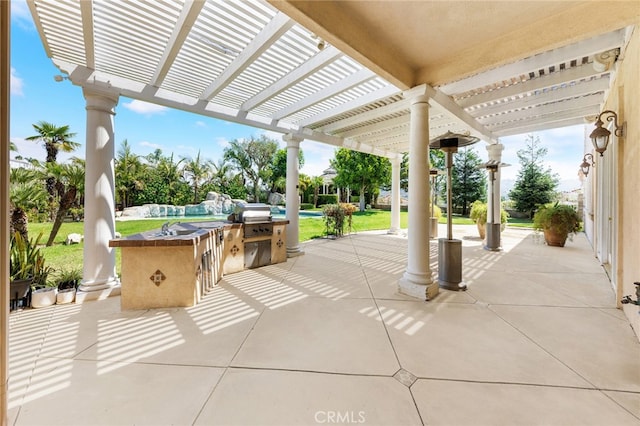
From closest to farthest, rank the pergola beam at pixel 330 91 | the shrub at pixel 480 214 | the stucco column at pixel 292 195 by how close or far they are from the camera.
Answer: the pergola beam at pixel 330 91 < the stucco column at pixel 292 195 < the shrub at pixel 480 214

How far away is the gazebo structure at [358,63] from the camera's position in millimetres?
2127

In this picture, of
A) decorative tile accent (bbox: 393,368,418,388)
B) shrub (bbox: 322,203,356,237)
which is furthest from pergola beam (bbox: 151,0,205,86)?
shrub (bbox: 322,203,356,237)

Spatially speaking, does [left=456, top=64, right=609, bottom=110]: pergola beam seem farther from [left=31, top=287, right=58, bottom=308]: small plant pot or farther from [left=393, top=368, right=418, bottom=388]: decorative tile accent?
[left=31, top=287, right=58, bottom=308]: small plant pot

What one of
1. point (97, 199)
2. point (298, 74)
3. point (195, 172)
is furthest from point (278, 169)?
point (97, 199)

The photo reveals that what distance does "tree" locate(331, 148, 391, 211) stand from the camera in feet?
55.0

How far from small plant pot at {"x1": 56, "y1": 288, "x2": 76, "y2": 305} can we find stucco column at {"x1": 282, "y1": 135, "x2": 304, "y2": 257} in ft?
11.3

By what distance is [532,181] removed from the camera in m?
14.2

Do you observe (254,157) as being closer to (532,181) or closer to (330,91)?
(330,91)

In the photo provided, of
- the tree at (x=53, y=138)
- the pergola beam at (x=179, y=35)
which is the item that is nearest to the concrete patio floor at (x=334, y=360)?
the pergola beam at (x=179, y=35)

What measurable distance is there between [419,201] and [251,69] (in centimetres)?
294

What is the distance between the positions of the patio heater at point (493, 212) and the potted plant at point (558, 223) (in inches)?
59.0

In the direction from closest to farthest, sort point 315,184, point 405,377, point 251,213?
point 405,377
point 251,213
point 315,184

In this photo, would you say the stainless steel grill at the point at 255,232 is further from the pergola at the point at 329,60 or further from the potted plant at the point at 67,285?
the potted plant at the point at 67,285

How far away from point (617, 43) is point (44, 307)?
7.18 meters
